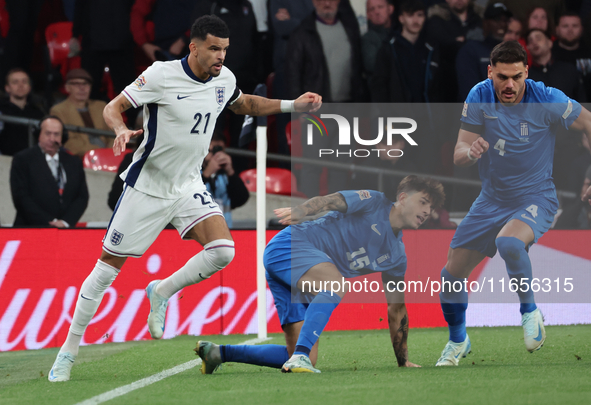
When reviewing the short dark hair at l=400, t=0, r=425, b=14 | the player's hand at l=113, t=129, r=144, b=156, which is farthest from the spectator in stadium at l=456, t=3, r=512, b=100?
the player's hand at l=113, t=129, r=144, b=156

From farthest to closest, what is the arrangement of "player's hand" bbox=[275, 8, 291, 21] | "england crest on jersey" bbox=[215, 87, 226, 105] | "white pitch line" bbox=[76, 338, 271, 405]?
1. "player's hand" bbox=[275, 8, 291, 21]
2. "england crest on jersey" bbox=[215, 87, 226, 105]
3. "white pitch line" bbox=[76, 338, 271, 405]

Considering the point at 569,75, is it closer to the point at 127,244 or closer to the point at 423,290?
the point at 423,290

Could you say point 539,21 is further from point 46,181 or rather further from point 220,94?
point 46,181

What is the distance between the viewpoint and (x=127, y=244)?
19.0 ft

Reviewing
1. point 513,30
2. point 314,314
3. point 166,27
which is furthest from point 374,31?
point 314,314

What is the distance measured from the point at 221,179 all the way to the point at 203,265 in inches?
131

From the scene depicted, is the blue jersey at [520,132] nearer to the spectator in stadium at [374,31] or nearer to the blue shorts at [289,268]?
the blue shorts at [289,268]

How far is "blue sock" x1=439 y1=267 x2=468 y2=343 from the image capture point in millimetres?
6254

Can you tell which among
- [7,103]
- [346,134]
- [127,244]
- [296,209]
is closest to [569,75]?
[346,134]

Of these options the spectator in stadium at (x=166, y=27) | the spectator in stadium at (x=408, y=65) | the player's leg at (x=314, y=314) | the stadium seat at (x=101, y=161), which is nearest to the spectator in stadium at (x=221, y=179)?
the stadium seat at (x=101, y=161)

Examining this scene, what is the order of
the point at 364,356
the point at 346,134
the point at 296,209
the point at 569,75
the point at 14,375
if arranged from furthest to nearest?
the point at 569,75 < the point at 346,134 < the point at 364,356 < the point at 14,375 < the point at 296,209

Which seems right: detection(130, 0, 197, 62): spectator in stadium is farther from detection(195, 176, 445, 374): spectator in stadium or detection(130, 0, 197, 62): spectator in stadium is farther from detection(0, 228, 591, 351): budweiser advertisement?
detection(195, 176, 445, 374): spectator in stadium

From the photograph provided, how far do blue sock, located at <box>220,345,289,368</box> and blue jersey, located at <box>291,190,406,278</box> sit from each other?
77cm

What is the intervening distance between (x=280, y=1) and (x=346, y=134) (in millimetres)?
4141
